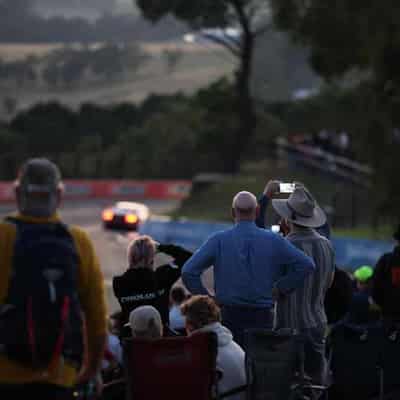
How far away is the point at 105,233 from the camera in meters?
38.0

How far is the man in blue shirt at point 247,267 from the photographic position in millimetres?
7742

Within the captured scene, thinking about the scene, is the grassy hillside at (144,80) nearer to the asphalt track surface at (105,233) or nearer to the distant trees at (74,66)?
the distant trees at (74,66)

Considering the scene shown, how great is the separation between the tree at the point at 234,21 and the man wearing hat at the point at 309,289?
40.0 metres

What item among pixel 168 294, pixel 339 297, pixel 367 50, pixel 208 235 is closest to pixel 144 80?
pixel 367 50

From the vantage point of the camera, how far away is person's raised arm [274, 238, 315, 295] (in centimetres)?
770

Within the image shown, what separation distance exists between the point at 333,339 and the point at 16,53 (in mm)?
100706

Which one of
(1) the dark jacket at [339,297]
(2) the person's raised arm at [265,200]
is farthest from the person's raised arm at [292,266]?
(1) the dark jacket at [339,297]

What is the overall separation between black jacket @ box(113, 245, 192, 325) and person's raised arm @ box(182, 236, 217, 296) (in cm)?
31

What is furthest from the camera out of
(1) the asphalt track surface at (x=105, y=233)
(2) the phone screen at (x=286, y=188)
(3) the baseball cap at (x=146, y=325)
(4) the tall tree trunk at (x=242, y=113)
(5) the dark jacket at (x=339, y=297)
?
(4) the tall tree trunk at (x=242, y=113)

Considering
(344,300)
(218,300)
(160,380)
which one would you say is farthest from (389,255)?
(160,380)

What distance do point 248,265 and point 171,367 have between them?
1.30 metres

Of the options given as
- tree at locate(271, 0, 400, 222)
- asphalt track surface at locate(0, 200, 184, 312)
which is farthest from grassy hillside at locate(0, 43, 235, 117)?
tree at locate(271, 0, 400, 222)

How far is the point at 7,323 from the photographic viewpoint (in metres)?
5.06

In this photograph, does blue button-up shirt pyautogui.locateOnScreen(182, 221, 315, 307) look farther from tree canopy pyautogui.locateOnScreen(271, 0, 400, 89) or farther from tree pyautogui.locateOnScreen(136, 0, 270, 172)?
tree pyautogui.locateOnScreen(136, 0, 270, 172)
